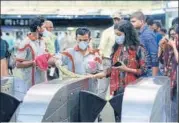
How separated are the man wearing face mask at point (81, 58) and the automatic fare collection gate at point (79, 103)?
10.2 inches

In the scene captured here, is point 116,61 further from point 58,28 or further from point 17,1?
point 17,1

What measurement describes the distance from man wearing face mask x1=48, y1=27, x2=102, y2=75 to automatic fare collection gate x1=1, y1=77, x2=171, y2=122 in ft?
0.85

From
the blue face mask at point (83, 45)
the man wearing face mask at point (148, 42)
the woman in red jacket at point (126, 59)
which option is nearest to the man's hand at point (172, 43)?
the man wearing face mask at point (148, 42)

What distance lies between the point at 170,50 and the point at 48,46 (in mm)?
1839

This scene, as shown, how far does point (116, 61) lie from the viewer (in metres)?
4.88

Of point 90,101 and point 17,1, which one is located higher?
point 17,1

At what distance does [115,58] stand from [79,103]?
69cm

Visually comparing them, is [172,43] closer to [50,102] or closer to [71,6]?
[50,102]

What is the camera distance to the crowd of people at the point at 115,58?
486 cm

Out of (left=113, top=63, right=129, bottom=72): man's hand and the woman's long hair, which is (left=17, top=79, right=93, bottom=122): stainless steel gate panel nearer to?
(left=113, top=63, right=129, bottom=72): man's hand

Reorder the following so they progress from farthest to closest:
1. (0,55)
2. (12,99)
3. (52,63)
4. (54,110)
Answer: (0,55) < (52,63) < (12,99) < (54,110)

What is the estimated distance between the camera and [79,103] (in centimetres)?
454

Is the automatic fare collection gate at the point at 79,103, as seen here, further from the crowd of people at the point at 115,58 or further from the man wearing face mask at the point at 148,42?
the man wearing face mask at the point at 148,42

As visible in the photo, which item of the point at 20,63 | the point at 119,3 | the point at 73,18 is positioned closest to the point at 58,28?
the point at 73,18
